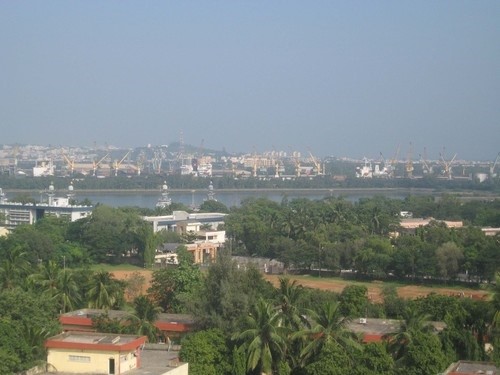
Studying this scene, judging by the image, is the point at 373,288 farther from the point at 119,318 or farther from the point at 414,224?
the point at 414,224

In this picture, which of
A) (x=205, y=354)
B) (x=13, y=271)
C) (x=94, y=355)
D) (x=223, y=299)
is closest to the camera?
(x=94, y=355)

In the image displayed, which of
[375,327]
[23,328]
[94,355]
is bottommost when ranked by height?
[375,327]

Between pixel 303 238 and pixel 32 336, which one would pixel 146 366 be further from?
pixel 303 238

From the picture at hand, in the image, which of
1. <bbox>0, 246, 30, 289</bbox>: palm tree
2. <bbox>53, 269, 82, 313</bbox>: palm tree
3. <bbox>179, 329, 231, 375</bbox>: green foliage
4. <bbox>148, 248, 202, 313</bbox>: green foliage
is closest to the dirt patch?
<bbox>148, 248, 202, 313</bbox>: green foliage

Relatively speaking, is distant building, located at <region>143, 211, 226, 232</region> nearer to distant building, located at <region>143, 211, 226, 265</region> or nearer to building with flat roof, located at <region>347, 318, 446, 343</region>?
distant building, located at <region>143, 211, 226, 265</region>

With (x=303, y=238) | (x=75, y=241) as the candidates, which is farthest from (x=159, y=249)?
(x=303, y=238)

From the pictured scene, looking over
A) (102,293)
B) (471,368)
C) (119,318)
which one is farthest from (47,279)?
(471,368)
